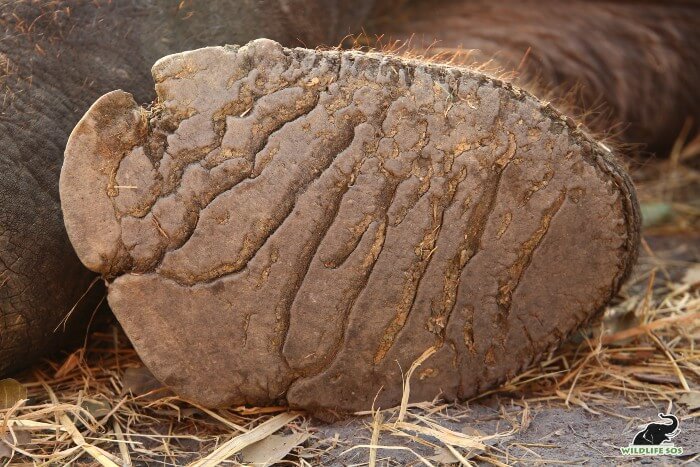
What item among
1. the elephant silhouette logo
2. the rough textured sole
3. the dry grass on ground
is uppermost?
the rough textured sole

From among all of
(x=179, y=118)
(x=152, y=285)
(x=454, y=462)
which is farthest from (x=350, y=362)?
(x=179, y=118)

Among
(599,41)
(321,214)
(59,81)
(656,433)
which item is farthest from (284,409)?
(599,41)

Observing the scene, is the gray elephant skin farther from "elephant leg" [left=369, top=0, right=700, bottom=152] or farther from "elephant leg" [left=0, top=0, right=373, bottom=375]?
"elephant leg" [left=369, top=0, right=700, bottom=152]

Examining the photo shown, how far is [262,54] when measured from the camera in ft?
4.35

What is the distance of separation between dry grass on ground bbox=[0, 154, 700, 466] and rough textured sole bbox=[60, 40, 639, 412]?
0.07m

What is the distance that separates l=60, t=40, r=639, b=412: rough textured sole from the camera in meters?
1.30

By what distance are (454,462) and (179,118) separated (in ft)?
2.11

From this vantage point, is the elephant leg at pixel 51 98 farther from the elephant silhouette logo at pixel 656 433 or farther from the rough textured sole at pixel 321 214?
the elephant silhouette logo at pixel 656 433

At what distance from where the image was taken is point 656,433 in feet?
4.36

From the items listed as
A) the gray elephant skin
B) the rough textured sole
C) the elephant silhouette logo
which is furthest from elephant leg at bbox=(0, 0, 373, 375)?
the elephant silhouette logo

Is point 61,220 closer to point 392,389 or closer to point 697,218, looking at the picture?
point 392,389

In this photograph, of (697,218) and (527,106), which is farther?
(697,218)

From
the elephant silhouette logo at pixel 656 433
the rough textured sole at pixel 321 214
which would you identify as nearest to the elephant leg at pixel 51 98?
the rough textured sole at pixel 321 214

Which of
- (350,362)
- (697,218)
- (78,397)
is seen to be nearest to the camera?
(350,362)
